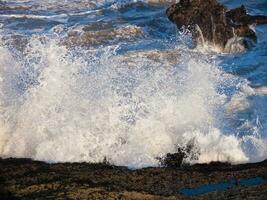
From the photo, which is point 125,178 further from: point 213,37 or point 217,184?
point 213,37

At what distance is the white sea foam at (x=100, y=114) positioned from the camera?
7.10 metres

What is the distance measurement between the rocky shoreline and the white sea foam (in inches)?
11.7

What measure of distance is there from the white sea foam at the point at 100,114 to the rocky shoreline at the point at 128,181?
0.97 ft

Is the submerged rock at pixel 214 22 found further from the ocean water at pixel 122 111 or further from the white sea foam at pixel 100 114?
the white sea foam at pixel 100 114

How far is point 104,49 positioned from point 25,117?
6.82 metres

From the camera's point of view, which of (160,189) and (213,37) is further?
(213,37)

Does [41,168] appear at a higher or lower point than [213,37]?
higher

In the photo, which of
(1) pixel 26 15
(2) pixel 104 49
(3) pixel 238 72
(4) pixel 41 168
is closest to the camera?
(4) pixel 41 168

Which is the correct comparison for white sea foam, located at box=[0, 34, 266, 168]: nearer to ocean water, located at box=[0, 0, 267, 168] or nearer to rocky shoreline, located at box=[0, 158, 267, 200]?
ocean water, located at box=[0, 0, 267, 168]

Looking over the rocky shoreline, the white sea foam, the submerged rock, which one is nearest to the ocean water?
A: the white sea foam

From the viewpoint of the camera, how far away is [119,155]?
22.9 feet

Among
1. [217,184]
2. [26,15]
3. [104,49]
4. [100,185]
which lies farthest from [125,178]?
[26,15]

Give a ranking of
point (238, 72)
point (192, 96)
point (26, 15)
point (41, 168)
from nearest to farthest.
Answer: point (41, 168) < point (192, 96) < point (238, 72) < point (26, 15)

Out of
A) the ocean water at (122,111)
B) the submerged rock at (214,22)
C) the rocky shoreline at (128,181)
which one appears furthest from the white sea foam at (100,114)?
the submerged rock at (214,22)
